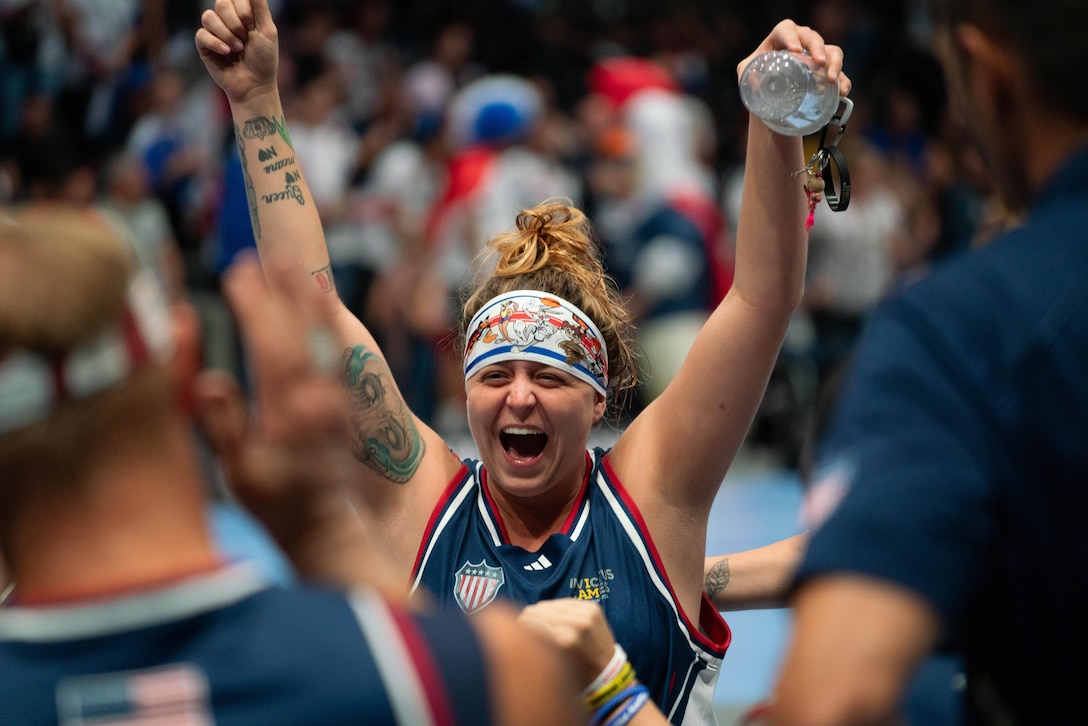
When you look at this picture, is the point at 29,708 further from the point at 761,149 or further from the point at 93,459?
the point at 761,149

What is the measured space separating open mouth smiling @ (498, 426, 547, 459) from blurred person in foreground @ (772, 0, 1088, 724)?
1.53 meters

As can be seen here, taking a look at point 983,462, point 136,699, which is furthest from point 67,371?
point 983,462

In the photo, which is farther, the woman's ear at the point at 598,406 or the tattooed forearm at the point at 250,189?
the woman's ear at the point at 598,406

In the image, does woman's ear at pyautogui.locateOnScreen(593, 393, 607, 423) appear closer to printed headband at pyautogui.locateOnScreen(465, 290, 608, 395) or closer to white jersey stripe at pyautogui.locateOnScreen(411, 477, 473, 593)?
printed headband at pyautogui.locateOnScreen(465, 290, 608, 395)

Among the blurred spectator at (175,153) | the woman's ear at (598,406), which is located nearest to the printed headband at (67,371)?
→ the woman's ear at (598,406)

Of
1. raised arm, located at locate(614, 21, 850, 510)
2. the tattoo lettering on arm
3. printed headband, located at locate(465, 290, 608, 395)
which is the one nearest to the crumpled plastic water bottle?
raised arm, located at locate(614, 21, 850, 510)

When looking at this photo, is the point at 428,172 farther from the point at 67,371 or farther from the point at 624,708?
the point at 67,371

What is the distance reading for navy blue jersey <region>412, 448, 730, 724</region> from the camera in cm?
264

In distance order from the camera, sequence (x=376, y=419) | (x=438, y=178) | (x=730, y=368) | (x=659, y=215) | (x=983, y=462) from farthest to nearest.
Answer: (x=438, y=178), (x=659, y=215), (x=376, y=419), (x=730, y=368), (x=983, y=462)

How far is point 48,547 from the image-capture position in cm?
136

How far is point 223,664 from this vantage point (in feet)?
4.34

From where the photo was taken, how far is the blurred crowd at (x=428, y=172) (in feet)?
33.0

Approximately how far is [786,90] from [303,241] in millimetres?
1174

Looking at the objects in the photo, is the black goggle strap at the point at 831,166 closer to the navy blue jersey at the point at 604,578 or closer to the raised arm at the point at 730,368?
the raised arm at the point at 730,368
